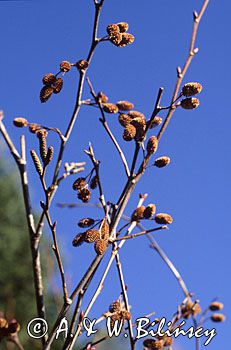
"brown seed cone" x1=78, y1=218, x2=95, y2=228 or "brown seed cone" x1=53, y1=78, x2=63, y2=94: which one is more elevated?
→ "brown seed cone" x1=53, y1=78, x2=63, y2=94

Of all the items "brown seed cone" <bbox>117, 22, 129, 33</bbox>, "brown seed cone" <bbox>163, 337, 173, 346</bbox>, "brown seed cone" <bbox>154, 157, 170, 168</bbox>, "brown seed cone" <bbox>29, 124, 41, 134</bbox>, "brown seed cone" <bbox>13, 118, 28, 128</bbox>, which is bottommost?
"brown seed cone" <bbox>163, 337, 173, 346</bbox>

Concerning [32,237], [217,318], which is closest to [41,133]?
[32,237]

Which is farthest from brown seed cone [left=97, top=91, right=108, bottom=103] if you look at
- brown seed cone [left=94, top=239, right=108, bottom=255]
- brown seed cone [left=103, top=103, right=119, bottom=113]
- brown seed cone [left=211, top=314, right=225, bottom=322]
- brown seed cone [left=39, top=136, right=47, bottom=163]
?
brown seed cone [left=211, top=314, right=225, bottom=322]

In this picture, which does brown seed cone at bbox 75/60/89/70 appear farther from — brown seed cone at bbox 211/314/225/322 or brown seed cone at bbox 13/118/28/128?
brown seed cone at bbox 211/314/225/322

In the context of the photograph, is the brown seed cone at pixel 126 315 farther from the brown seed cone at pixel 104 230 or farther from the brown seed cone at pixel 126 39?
the brown seed cone at pixel 126 39

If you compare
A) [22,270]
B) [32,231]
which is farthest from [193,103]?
[22,270]

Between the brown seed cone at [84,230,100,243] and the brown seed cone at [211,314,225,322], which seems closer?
the brown seed cone at [84,230,100,243]
